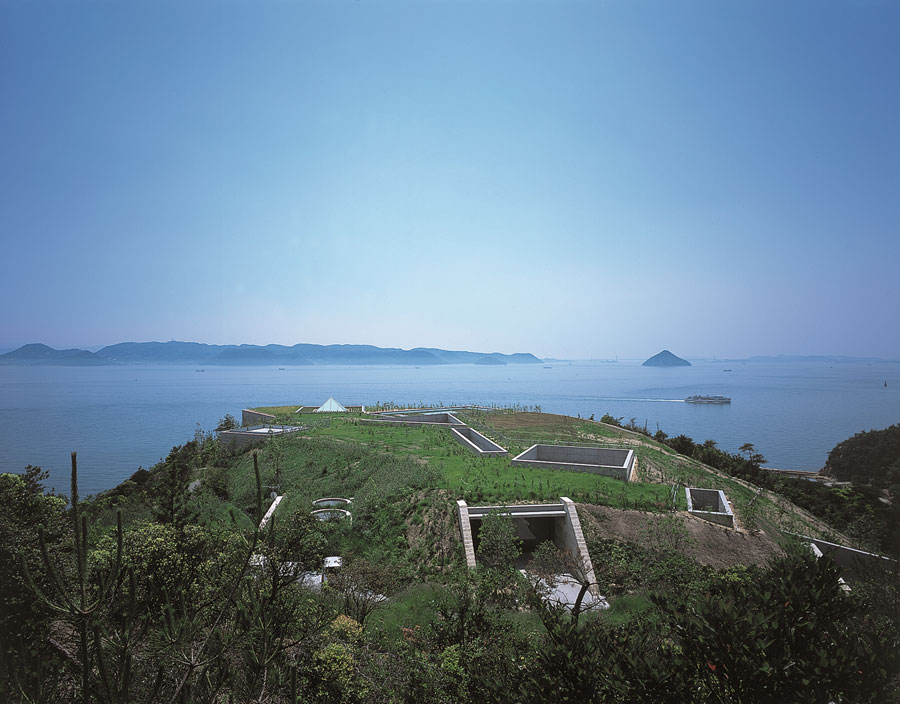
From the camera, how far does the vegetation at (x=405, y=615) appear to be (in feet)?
9.66

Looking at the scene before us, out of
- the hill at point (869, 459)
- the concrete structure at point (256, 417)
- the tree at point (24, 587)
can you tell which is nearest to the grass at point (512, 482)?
the tree at point (24, 587)

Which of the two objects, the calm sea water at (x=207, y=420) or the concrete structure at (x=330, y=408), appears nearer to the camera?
the concrete structure at (x=330, y=408)

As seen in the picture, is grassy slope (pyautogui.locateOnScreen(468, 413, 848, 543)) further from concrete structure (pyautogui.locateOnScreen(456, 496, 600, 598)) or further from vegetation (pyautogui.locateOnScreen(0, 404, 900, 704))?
concrete structure (pyautogui.locateOnScreen(456, 496, 600, 598))

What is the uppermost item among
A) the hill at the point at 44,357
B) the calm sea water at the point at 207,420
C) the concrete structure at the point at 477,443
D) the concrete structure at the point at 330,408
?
the hill at the point at 44,357

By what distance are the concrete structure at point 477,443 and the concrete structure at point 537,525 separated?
5407 mm

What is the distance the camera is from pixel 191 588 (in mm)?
5754

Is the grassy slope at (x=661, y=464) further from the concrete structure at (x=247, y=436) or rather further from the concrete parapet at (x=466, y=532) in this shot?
the concrete structure at (x=247, y=436)

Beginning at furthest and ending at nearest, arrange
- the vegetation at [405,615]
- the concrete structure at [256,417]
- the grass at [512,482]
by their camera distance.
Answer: the concrete structure at [256,417] → the grass at [512,482] → the vegetation at [405,615]

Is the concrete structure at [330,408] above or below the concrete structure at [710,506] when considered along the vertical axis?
above

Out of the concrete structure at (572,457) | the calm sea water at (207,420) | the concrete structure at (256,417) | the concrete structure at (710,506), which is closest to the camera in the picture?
the concrete structure at (710,506)

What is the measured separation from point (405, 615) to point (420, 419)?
23.8 metres

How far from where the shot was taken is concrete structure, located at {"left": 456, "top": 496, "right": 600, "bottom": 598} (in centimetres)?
1213

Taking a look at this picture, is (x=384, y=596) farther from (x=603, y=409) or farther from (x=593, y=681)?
(x=603, y=409)

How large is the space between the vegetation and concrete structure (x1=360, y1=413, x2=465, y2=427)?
14.1 meters
